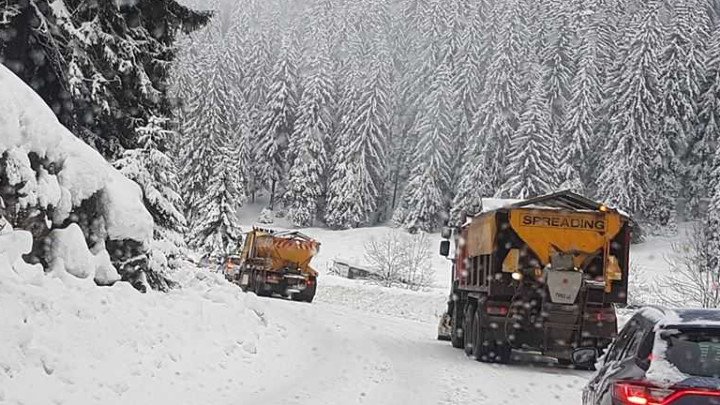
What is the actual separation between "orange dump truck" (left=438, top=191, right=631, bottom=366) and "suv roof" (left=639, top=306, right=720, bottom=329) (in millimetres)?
8550

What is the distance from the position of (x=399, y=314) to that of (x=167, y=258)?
62.0ft

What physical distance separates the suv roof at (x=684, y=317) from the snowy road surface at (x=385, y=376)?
4619 millimetres

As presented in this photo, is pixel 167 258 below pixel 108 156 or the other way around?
below

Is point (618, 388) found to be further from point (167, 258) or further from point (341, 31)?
point (341, 31)

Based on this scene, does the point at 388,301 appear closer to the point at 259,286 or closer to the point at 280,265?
the point at 280,265

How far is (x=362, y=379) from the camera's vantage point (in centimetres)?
1163

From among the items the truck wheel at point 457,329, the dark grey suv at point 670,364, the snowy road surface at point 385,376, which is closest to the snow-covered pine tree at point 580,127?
the truck wheel at point 457,329

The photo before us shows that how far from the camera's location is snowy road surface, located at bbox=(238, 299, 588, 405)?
10.2 m

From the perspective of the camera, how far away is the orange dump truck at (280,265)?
3167cm

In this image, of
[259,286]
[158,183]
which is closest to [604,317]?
[158,183]

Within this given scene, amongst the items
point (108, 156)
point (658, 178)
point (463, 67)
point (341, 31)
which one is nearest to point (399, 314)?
point (108, 156)

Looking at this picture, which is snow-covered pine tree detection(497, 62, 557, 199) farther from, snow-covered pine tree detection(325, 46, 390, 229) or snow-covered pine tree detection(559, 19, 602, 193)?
snow-covered pine tree detection(325, 46, 390, 229)

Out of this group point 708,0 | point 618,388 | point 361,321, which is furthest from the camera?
point 708,0

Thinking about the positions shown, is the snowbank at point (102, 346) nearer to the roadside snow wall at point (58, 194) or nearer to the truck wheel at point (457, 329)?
Result: the roadside snow wall at point (58, 194)
